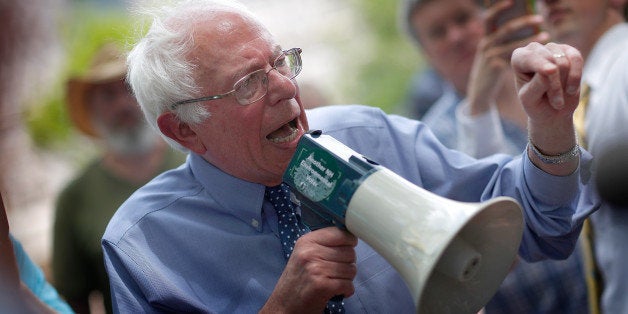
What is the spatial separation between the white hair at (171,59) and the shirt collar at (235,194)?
0.18 metres

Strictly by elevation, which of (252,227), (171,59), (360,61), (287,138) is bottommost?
(360,61)

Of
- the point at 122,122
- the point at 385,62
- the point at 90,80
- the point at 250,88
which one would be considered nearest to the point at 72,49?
the point at 90,80

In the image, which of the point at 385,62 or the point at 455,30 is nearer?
the point at 455,30

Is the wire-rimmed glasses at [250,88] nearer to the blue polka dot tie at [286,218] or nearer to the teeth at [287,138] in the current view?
the teeth at [287,138]

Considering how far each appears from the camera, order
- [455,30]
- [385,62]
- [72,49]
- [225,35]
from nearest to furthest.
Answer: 1. [225,35]
2. [455,30]
3. [72,49]
4. [385,62]

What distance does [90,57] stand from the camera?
15.3 feet

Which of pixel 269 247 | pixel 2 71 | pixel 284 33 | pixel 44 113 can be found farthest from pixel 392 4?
pixel 2 71

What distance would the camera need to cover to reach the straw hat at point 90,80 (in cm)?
454

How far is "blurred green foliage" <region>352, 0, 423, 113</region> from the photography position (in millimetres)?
7719

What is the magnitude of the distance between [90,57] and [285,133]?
258 centimetres

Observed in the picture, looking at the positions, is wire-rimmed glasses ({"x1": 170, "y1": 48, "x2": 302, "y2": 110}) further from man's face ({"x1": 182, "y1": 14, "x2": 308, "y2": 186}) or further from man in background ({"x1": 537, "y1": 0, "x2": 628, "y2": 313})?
man in background ({"x1": 537, "y1": 0, "x2": 628, "y2": 313})

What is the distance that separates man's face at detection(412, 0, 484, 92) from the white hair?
6.27 ft

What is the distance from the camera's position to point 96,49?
4.71 meters

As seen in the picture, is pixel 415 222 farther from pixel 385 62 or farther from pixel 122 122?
pixel 385 62
